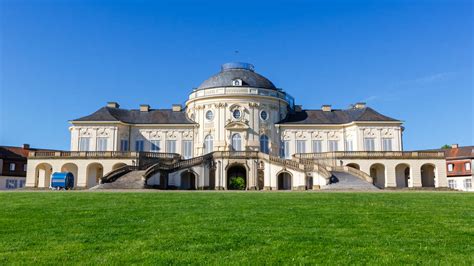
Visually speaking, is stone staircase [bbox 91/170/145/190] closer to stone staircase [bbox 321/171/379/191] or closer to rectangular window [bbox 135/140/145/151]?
rectangular window [bbox 135/140/145/151]

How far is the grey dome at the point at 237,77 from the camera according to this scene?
53438 mm

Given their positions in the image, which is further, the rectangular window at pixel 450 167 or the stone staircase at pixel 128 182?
the rectangular window at pixel 450 167

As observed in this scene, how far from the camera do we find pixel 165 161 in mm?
47188

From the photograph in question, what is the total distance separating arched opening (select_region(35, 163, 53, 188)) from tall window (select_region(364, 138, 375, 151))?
3557 cm

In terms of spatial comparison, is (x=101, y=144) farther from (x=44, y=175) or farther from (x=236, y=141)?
(x=236, y=141)

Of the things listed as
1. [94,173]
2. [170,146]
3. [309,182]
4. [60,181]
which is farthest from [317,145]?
[60,181]

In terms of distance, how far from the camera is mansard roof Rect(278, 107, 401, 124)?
173ft

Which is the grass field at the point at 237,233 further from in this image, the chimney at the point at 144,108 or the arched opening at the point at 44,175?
the chimney at the point at 144,108

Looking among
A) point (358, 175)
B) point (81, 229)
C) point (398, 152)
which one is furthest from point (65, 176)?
point (398, 152)

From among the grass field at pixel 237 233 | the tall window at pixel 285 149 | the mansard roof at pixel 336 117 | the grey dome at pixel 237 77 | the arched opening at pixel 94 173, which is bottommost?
the grass field at pixel 237 233

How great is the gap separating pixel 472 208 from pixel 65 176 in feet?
112

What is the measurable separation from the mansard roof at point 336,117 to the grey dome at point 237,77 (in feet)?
15.4

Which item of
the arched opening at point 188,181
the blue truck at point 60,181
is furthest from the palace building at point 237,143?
the blue truck at point 60,181

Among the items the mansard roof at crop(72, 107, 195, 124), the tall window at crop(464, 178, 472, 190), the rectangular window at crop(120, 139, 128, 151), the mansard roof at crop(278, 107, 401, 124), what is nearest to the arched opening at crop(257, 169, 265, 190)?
the mansard roof at crop(278, 107, 401, 124)
